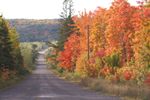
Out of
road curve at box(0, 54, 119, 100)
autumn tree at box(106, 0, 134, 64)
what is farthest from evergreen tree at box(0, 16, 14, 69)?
autumn tree at box(106, 0, 134, 64)

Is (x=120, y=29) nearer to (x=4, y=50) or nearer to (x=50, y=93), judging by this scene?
(x=4, y=50)

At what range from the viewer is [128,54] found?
225ft

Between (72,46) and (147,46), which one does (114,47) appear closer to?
(147,46)

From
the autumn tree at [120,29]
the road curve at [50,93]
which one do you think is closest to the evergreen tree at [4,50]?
the road curve at [50,93]

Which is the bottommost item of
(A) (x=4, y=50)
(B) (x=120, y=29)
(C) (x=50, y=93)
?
(C) (x=50, y=93)

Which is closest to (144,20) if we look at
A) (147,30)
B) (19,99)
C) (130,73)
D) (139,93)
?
(147,30)

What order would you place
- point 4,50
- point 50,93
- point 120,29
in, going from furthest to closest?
point 120,29
point 4,50
point 50,93

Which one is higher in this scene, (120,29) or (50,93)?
(120,29)

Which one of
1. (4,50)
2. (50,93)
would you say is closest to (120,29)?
(4,50)

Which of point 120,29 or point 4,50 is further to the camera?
point 120,29

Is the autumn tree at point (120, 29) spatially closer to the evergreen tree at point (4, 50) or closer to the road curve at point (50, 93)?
the evergreen tree at point (4, 50)

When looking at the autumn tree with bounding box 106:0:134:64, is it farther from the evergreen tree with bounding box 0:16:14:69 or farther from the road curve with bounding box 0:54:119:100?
the road curve with bounding box 0:54:119:100

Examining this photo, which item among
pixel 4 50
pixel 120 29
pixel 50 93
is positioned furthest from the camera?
pixel 120 29

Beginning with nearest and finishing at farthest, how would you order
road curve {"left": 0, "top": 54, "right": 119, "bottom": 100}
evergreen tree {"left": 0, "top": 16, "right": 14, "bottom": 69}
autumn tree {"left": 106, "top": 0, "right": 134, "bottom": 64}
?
road curve {"left": 0, "top": 54, "right": 119, "bottom": 100} → evergreen tree {"left": 0, "top": 16, "right": 14, "bottom": 69} → autumn tree {"left": 106, "top": 0, "right": 134, "bottom": 64}
